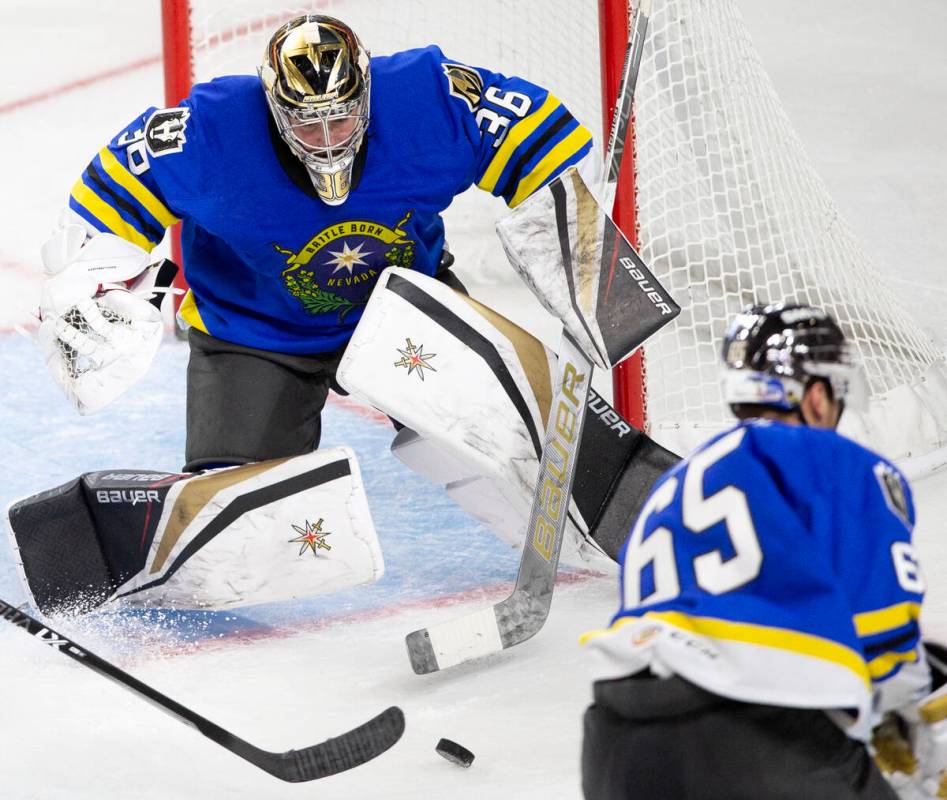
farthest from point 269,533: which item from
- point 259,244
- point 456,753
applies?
point 456,753

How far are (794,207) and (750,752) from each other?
77.5 inches

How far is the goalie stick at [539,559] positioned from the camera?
218cm

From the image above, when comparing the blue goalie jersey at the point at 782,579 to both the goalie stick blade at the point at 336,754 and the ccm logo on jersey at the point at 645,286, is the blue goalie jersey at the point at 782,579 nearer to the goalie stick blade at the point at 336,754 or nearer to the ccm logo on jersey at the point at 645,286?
the goalie stick blade at the point at 336,754

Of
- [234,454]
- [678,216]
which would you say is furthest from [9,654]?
[678,216]

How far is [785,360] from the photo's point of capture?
1329 mm

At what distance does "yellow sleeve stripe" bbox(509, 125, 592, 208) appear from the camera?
2457 mm

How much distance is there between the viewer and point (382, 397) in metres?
2.30

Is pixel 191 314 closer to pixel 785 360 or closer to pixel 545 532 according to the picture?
pixel 545 532

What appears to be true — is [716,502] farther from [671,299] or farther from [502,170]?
[502,170]

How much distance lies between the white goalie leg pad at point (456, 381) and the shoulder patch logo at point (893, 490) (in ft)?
3.59

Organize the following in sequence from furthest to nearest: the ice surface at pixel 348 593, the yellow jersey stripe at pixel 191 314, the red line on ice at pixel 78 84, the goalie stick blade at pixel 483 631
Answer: the red line on ice at pixel 78 84, the yellow jersey stripe at pixel 191 314, the goalie stick blade at pixel 483 631, the ice surface at pixel 348 593

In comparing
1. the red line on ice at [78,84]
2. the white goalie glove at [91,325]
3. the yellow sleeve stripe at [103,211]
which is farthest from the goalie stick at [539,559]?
the red line on ice at [78,84]

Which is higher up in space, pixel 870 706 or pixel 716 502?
pixel 716 502

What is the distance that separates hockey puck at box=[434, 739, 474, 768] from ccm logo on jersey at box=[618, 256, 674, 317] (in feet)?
2.53
